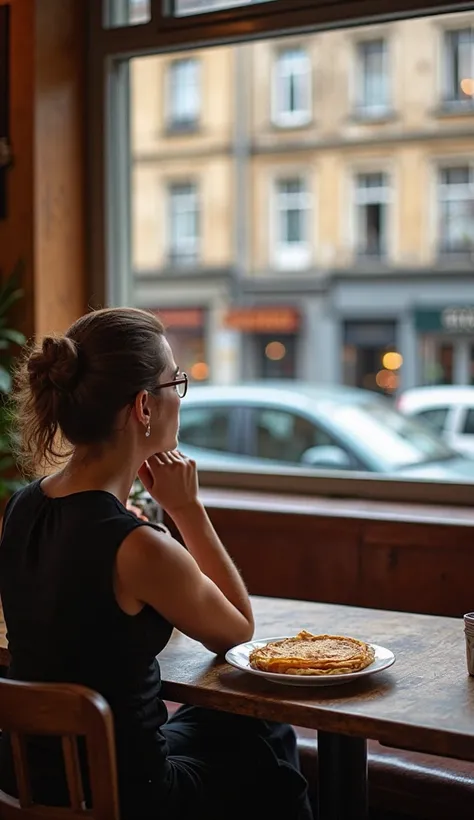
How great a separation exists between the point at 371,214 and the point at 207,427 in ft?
16.9

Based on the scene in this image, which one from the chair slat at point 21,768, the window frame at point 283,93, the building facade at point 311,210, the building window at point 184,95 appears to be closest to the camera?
the chair slat at point 21,768

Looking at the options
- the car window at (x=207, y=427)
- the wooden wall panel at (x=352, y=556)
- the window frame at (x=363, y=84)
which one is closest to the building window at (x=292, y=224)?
the window frame at (x=363, y=84)

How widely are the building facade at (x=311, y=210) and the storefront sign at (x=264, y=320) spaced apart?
0.02 metres

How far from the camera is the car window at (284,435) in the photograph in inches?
185

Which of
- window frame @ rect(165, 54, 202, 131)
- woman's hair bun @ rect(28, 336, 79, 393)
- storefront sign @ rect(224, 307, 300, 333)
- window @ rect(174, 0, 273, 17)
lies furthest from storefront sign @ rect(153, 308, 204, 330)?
woman's hair bun @ rect(28, 336, 79, 393)

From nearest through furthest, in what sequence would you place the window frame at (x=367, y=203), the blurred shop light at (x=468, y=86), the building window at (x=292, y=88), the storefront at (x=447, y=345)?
the blurred shop light at (x=468, y=86)
the storefront at (x=447, y=345)
the building window at (x=292, y=88)
the window frame at (x=367, y=203)

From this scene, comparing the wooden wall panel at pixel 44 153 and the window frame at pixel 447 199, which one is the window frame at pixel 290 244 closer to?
the window frame at pixel 447 199

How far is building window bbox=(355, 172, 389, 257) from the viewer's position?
877cm

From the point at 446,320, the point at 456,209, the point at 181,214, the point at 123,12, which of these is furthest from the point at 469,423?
the point at 181,214

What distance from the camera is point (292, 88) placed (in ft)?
28.2

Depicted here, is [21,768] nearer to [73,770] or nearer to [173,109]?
[73,770]

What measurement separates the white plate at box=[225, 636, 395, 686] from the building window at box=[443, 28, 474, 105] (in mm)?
2902

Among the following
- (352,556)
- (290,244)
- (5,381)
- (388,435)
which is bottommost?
(352,556)

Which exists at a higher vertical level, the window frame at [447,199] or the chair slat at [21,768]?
the window frame at [447,199]
